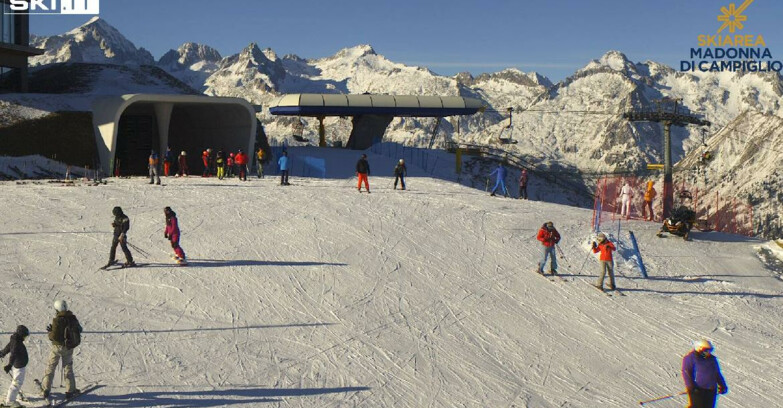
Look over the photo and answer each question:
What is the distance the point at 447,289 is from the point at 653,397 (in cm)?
534

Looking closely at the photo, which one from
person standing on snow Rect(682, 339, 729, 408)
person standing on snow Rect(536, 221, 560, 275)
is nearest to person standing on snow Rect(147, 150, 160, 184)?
person standing on snow Rect(536, 221, 560, 275)

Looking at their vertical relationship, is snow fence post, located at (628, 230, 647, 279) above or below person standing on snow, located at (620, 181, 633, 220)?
below

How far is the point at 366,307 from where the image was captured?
47.3 ft

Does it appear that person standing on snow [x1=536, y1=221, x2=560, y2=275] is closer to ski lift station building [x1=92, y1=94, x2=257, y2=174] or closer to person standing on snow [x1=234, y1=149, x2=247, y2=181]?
person standing on snow [x1=234, y1=149, x2=247, y2=181]

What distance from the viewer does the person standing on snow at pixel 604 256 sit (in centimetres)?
1627

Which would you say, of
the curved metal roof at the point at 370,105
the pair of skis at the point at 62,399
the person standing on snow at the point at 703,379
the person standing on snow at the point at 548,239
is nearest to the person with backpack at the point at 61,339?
the pair of skis at the point at 62,399

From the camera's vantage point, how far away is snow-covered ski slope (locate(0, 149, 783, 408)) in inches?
440

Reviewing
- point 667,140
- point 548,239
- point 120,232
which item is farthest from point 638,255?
point 120,232

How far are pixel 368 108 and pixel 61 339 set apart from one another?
3621cm

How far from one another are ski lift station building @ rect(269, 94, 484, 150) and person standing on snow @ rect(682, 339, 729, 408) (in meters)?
35.7

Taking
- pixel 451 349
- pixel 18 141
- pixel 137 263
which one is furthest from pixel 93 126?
pixel 451 349

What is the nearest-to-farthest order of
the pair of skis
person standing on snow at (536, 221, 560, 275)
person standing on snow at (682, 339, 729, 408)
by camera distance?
person standing on snow at (682, 339, 729, 408), the pair of skis, person standing on snow at (536, 221, 560, 275)

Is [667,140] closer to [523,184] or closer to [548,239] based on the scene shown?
[523,184]

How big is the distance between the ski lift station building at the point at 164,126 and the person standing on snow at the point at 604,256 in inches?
793
